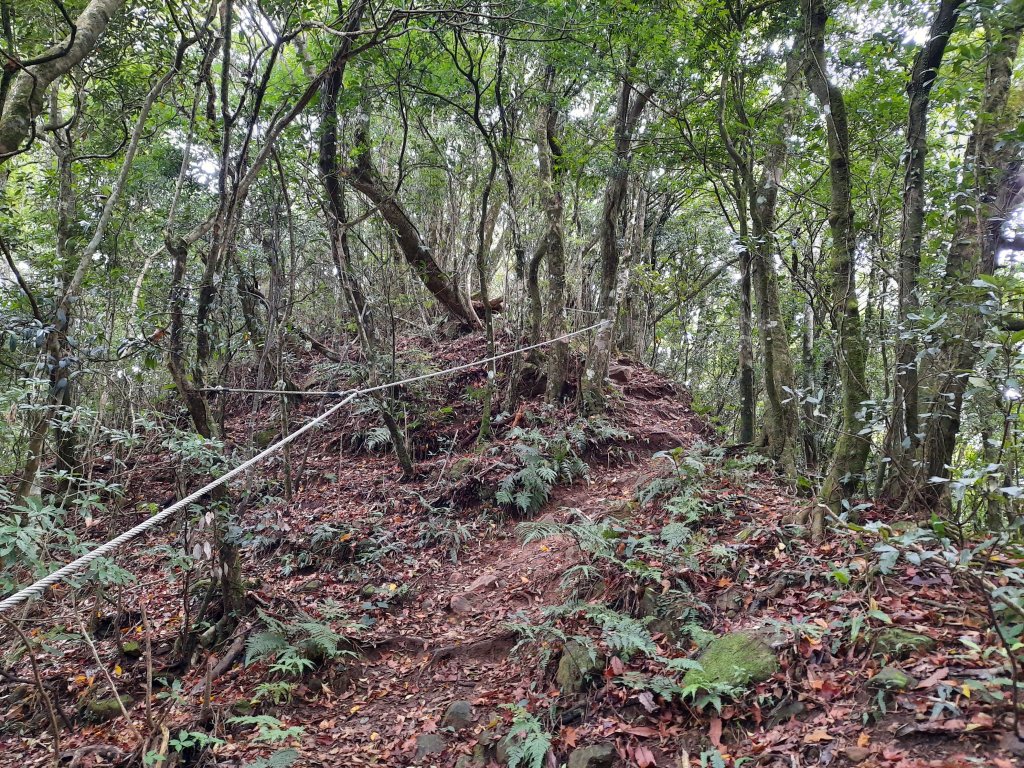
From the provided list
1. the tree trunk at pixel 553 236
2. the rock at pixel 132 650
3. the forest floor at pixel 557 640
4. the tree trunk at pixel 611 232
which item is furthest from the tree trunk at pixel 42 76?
the tree trunk at pixel 611 232

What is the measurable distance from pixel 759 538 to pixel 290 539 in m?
4.77

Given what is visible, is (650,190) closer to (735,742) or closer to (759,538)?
(759,538)

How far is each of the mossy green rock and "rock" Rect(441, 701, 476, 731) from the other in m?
1.50

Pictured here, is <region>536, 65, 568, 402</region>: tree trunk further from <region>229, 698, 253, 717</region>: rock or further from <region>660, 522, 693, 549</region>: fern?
<region>229, 698, 253, 717</region>: rock

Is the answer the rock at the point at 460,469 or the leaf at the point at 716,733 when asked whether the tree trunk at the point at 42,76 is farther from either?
the leaf at the point at 716,733

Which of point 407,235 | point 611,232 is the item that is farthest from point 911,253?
point 407,235

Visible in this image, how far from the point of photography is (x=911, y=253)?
13.3 ft

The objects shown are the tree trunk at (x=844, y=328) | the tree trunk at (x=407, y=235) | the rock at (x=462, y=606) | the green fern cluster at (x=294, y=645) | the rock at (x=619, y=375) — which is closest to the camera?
the tree trunk at (x=844, y=328)

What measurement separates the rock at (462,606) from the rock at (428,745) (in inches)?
54.1

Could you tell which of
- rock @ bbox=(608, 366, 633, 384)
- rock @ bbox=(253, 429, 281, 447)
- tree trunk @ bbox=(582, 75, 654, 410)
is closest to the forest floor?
tree trunk @ bbox=(582, 75, 654, 410)

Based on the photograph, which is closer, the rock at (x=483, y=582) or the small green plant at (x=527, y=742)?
the small green plant at (x=527, y=742)

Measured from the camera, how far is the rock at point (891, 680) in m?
2.43

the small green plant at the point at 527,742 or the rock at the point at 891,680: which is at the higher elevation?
the rock at the point at 891,680

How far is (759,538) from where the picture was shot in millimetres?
4078
